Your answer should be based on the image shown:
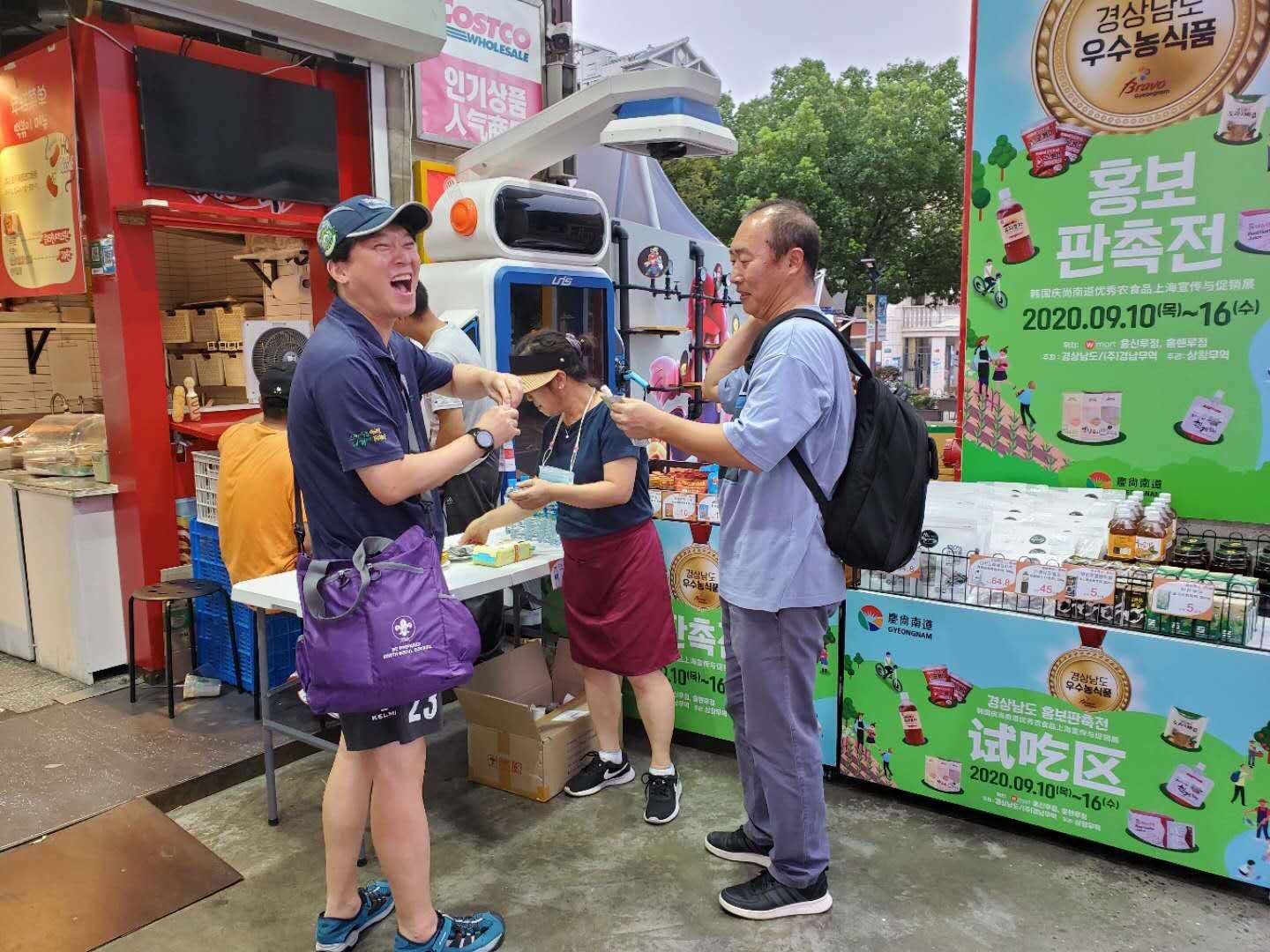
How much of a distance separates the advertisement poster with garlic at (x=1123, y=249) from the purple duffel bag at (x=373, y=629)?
249 centimetres

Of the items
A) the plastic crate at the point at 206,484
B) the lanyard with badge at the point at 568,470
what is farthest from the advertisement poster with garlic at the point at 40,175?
the lanyard with badge at the point at 568,470

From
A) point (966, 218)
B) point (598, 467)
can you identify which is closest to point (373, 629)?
point (598, 467)

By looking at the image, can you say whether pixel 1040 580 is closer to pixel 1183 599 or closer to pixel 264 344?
pixel 1183 599

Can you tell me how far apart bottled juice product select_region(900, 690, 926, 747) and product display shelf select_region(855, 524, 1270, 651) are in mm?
369

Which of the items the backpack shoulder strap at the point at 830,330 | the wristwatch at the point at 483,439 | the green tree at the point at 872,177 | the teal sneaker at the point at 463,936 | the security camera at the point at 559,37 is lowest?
the teal sneaker at the point at 463,936

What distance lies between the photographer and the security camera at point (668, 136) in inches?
167

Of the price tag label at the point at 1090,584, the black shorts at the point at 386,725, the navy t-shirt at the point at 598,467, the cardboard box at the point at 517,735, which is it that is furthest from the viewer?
the cardboard box at the point at 517,735

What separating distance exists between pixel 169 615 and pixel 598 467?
2495 millimetres

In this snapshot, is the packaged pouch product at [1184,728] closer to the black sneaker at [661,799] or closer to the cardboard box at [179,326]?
the black sneaker at [661,799]

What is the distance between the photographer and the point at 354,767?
2.26 metres

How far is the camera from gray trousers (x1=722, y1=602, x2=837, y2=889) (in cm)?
248

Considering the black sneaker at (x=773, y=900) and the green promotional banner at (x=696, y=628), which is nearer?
the black sneaker at (x=773, y=900)

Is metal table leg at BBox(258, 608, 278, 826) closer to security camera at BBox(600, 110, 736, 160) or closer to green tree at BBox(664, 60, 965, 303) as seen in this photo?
security camera at BBox(600, 110, 736, 160)

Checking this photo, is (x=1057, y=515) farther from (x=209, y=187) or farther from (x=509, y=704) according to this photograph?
(x=209, y=187)
